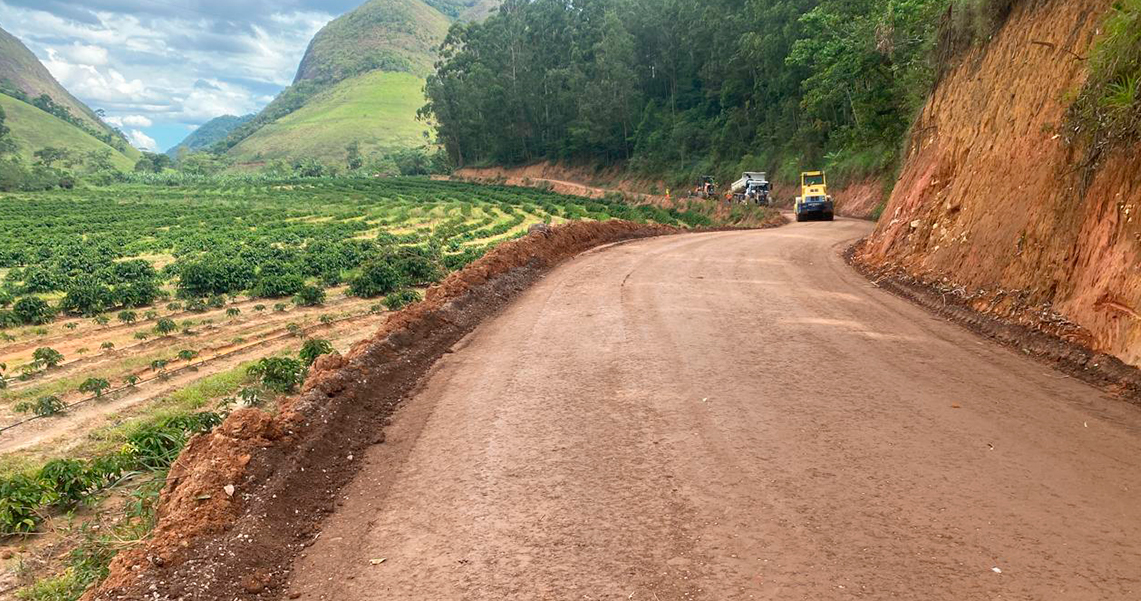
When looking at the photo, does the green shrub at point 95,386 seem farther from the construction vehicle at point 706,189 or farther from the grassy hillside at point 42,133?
the grassy hillside at point 42,133

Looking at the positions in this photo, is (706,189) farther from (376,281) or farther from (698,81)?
(376,281)

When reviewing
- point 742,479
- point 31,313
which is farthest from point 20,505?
point 31,313

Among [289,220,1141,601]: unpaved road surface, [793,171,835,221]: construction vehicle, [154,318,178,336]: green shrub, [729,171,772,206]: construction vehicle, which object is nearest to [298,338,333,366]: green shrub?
[289,220,1141,601]: unpaved road surface

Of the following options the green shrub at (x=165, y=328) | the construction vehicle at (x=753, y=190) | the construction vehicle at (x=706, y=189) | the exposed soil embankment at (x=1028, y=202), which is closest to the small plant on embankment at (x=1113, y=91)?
the exposed soil embankment at (x=1028, y=202)

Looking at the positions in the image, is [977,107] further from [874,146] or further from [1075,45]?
[874,146]

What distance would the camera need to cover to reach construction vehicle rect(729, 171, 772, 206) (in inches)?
1838

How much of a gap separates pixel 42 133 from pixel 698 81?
169263 millimetres

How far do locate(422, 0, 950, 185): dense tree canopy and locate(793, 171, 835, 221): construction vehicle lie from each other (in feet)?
17.6

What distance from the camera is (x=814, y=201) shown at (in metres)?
36.7

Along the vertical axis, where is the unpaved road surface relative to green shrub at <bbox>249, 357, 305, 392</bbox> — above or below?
above

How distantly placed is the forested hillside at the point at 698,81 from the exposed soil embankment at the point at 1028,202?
2.29 m

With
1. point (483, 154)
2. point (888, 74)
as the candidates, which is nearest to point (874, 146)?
point (888, 74)

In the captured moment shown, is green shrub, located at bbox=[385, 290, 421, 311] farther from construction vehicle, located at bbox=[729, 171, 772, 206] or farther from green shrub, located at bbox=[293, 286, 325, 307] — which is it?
construction vehicle, located at bbox=[729, 171, 772, 206]

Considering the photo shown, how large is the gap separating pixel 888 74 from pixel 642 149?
122ft
